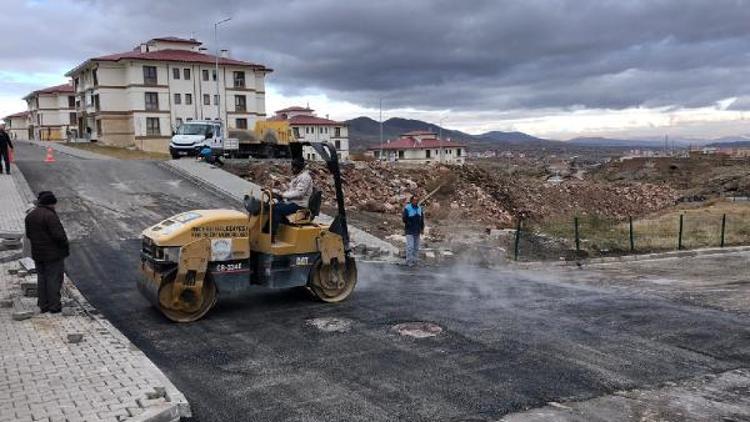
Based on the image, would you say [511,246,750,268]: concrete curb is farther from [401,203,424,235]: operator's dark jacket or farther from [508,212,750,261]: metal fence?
[401,203,424,235]: operator's dark jacket

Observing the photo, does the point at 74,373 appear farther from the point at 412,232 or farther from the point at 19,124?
the point at 19,124

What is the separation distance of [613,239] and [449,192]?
37.9 ft

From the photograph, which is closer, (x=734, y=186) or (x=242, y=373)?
(x=242, y=373)

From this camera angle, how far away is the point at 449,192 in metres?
29.8

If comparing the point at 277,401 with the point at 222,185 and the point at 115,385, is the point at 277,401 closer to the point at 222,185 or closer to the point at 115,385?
the point at 115,385

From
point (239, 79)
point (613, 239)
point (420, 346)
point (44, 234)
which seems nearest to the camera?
point (420, 346)

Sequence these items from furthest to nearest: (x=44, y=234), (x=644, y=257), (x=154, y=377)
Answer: (x=644, y=257) → (x=44, y=234) → (x=154, y=377)

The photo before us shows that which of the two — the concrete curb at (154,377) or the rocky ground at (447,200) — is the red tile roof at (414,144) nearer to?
the rocky ground at (447,200)

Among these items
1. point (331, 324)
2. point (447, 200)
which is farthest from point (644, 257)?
point (447, 200)

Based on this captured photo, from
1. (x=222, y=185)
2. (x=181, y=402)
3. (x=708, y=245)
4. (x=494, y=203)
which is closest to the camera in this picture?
(x=181, y=402)

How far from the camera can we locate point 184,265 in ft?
27.0

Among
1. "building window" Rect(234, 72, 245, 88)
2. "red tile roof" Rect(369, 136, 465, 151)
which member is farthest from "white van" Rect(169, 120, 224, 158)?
"red tile roof" Rect(369, 136, 465, 151)

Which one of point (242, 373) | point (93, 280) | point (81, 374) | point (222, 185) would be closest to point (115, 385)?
point (81, 374)

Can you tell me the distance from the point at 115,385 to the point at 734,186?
51.5 metres
